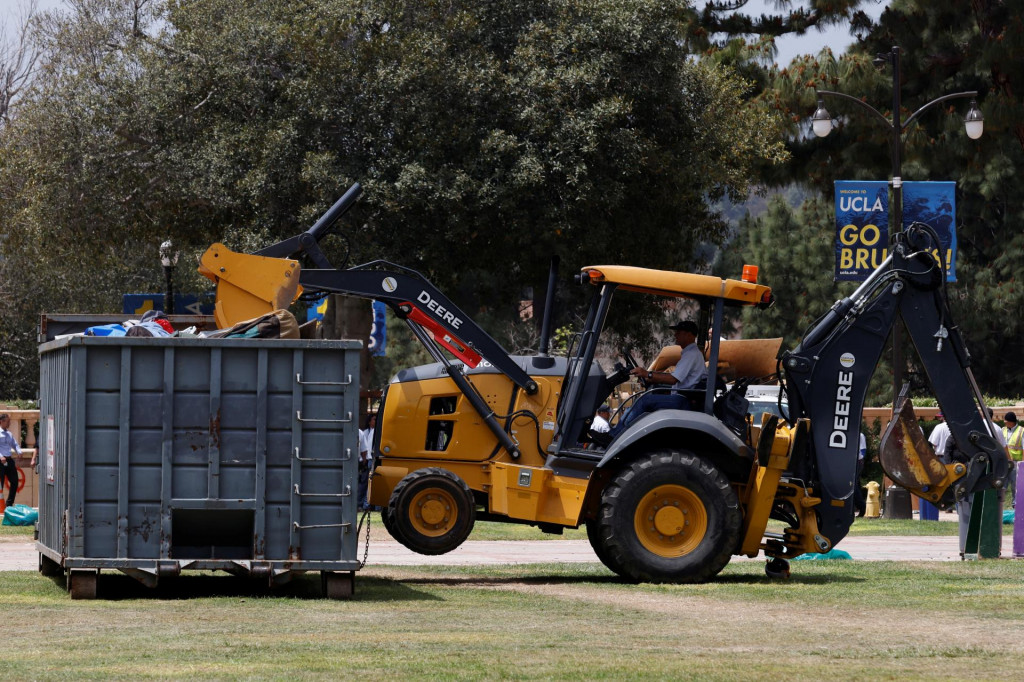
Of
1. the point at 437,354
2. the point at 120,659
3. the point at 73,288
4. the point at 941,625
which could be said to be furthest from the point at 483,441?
the point at 73,288

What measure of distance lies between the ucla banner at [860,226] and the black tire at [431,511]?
39.4 ft

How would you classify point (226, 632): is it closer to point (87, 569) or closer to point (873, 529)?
point (87, 569)

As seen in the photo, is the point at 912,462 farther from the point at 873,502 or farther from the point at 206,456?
the point at 873,502

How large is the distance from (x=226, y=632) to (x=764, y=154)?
2268 cm

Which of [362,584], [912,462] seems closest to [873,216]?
[912,462]

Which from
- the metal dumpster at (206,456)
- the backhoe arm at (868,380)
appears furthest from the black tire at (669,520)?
the metal dumpster at (206,456)

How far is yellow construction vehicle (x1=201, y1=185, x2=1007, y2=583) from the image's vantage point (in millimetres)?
13625

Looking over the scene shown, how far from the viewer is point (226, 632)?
993cm

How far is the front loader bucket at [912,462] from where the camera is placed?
49.5ft

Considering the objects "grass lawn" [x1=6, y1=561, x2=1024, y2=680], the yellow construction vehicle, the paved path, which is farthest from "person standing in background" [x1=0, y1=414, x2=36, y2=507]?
the yellow construction vehicle

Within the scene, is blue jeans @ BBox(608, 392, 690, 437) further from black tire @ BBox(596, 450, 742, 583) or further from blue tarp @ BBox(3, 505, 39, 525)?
blue tarp @ BBox(3, 505, 39, 525)

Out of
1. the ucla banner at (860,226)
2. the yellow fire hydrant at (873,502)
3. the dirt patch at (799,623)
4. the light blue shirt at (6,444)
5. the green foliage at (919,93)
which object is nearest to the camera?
the dirt patch at (799,623)

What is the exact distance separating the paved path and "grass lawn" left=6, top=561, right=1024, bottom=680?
6.96 ft

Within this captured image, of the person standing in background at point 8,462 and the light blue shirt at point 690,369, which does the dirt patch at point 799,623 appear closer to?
the light blue shirt at point 690,369
